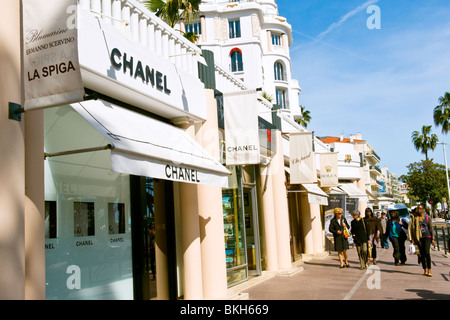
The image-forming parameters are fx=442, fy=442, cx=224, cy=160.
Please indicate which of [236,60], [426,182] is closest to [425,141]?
[426,182]

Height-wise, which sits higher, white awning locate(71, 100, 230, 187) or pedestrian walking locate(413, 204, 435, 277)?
white awning locate(71, 100, 230, 187)

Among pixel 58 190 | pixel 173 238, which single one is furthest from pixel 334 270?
pixel 58 190

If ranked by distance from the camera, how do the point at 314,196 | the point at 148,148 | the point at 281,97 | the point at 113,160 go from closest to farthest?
the point at 113,160
the point at 148,148
the point at 314,196
the point at 281,97

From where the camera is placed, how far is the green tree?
71088 millimetres

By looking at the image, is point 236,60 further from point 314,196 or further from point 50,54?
point 50,54

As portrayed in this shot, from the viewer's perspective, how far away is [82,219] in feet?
20.1

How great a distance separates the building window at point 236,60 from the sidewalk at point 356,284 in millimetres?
35897

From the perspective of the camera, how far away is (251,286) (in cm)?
1098

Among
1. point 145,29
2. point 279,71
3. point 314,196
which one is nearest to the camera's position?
point 145,29

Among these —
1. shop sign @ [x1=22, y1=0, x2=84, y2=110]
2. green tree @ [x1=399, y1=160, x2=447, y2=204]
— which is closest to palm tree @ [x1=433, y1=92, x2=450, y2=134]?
green tree @ [x1=399, y1=160, x2=447, y2=204]

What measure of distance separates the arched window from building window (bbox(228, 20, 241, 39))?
6778 mm

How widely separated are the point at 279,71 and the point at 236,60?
25.6 feet

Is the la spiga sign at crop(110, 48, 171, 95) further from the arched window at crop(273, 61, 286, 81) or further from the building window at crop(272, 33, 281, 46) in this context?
the building window at crop(272, 33, 281, 46)
